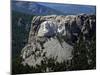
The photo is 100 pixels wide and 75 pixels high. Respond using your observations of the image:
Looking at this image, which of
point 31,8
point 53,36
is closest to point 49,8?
point 31,8

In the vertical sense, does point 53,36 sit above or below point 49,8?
below

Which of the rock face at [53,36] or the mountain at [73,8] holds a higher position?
the mountain at [73,8]

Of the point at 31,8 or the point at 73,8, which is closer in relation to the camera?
the point at 31,8

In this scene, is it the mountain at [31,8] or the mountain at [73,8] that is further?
the mountain at [73,8]

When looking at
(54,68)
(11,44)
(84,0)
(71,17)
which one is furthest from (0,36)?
(84,0)

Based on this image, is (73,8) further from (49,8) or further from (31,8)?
(31,8)

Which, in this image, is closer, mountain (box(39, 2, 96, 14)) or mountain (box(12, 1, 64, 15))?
mountain (box(12, 1, 64, 15))
